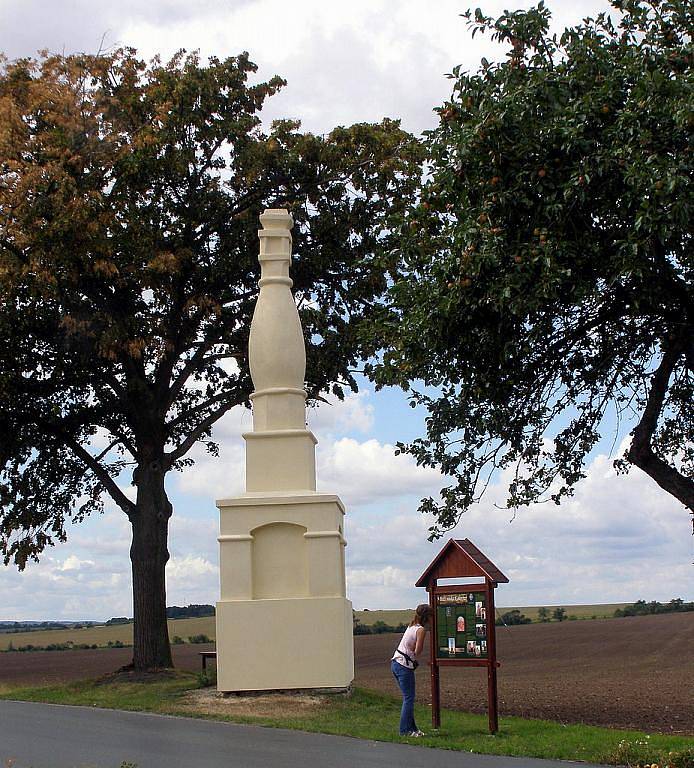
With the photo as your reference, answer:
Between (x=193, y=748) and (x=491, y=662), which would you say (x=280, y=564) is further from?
(x=193, y=748)

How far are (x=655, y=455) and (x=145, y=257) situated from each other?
1243cm

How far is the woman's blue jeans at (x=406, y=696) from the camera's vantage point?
15.1 m

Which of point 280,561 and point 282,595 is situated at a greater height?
point 280,561

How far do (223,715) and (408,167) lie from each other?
42.1ft

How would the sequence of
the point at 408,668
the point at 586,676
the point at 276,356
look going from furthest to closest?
the point at 586,676, the point at 276,356, the point at 408,668

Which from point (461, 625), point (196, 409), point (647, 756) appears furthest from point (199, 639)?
point (647, 756)

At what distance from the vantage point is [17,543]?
89.6 ft

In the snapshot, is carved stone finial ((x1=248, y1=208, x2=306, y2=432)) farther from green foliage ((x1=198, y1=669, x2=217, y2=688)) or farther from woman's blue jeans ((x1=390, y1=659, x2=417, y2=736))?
woman's blue jeans ((x1=390, y1=659, x2=417, y2=736))

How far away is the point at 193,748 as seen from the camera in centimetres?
1373

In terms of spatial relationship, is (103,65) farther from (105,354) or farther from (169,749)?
(169,749)

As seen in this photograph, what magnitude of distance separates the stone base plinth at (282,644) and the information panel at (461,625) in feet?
11.0

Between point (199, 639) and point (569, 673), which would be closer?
point (569, 673)

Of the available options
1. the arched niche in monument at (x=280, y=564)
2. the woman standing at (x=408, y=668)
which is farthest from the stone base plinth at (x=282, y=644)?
the woman standing at (x=408, y=668)

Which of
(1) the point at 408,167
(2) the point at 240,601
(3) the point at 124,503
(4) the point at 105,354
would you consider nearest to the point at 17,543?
(3) the point at 124,503
